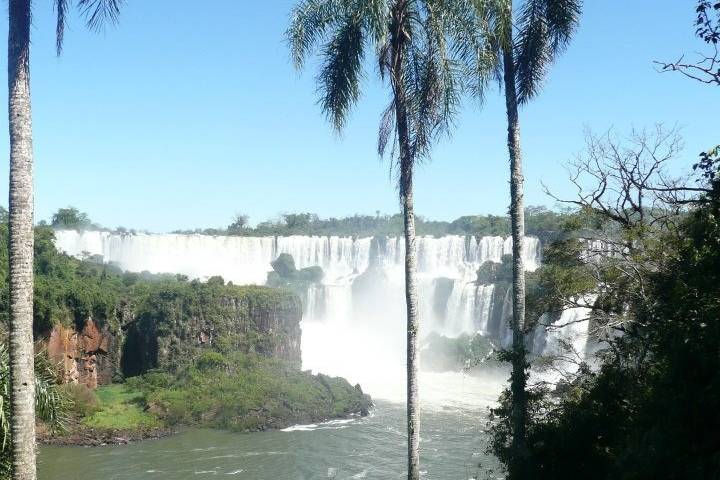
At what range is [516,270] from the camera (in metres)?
8.38

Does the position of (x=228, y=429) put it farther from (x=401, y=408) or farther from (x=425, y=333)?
(x=425, y=333)

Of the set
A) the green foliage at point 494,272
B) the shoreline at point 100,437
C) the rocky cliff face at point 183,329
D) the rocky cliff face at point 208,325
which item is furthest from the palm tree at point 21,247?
the green foliage at point 494,272

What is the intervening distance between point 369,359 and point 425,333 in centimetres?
404

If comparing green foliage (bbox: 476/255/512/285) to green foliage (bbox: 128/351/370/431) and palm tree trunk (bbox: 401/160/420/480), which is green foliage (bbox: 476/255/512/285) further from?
palm tree trunk (bbox: 401/160/420/480)

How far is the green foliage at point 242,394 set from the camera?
28031 mm

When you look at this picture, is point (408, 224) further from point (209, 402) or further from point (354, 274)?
point (354, 274)

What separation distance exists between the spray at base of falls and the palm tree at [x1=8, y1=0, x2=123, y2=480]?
114ft

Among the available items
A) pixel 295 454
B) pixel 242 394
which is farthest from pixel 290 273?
pixel 295 454

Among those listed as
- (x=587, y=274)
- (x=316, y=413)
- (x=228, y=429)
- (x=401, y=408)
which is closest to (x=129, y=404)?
(x=228, y=429)

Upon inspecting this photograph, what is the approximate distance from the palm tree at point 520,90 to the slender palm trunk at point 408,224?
1104mm

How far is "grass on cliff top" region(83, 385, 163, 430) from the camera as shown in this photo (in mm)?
26203

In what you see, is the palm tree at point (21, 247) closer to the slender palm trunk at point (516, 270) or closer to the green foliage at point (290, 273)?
the slender palm trunk at point (516, 270)

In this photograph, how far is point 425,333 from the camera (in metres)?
44.8

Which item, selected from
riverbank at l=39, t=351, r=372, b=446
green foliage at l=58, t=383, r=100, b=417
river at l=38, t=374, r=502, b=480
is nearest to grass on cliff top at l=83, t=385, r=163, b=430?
riverbank at l=39, t=351, r=372, b=446
